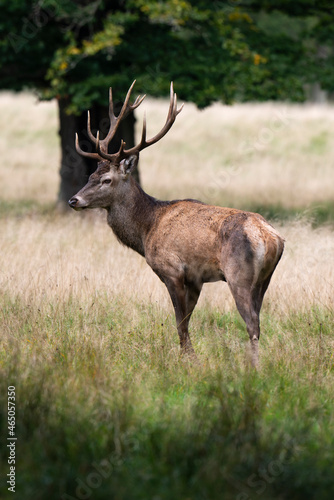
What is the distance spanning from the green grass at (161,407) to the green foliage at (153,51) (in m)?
5.74

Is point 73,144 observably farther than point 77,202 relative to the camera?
Yes

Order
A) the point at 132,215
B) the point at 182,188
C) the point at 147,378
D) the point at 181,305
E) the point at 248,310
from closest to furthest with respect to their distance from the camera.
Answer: the point at 147,378, the point at 248,310, the point at 181,305, the point at 132,215, the point at 182,188

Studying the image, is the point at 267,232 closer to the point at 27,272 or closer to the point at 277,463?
the point at 277,463

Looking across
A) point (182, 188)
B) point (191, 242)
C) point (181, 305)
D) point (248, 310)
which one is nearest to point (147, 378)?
point (248, 310)

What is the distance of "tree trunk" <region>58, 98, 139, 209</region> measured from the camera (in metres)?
13.0

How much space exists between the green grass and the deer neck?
0.69 metres

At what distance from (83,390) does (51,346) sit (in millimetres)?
1261

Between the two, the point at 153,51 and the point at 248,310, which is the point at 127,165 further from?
the point at 153,51

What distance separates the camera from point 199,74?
1205cm

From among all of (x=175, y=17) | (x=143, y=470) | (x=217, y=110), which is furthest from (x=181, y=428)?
(x=217, y=110)

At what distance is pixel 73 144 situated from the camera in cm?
1351

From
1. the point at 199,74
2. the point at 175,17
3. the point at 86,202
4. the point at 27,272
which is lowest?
the point at 27,272

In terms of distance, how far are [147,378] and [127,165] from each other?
2353 mm

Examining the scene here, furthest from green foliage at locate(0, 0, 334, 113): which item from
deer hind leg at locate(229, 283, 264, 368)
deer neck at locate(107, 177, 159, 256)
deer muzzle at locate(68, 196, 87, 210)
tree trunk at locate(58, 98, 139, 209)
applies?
deer hind leg at locate(229, 283, 264, 368)
